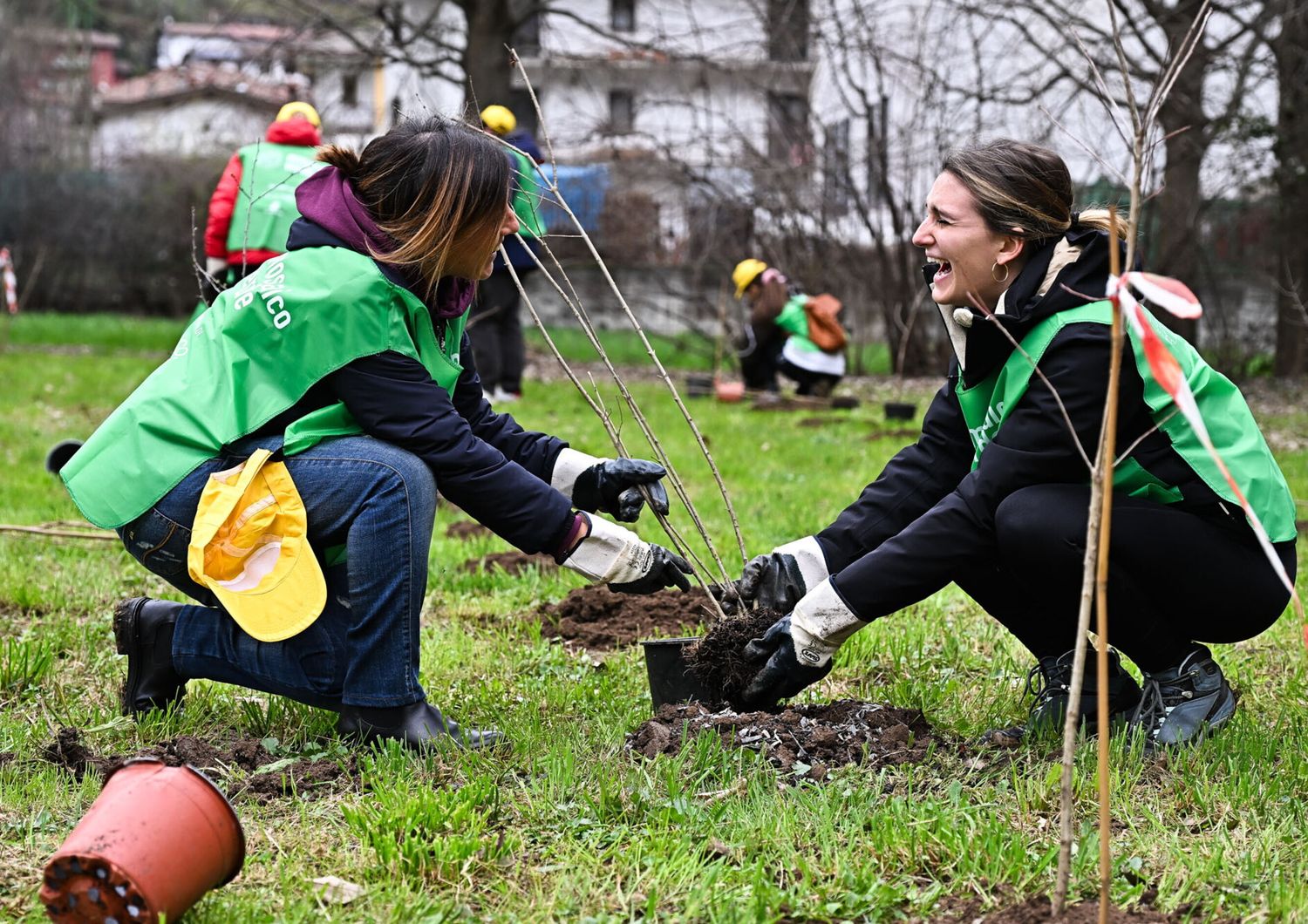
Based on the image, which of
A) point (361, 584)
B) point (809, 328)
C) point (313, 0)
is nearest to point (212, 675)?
point (361, 584)

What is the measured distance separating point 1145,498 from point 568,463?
123 centimetres

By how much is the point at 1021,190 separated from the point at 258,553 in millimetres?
1637

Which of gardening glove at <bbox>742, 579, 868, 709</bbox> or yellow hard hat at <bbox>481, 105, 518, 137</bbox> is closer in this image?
gardening glove at <bbox>742, 579, 868, 709</bbox>

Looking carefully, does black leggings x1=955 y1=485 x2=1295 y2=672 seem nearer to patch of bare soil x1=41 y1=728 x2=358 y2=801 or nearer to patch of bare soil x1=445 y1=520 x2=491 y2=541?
patch of bare soil x1=41 y1=728 x2=358 y2=801

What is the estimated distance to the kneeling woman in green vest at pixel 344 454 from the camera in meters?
2.64

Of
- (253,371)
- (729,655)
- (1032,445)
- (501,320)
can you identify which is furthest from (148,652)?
(501,320)

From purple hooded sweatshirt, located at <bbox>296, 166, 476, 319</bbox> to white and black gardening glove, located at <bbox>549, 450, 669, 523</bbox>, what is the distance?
471 mm

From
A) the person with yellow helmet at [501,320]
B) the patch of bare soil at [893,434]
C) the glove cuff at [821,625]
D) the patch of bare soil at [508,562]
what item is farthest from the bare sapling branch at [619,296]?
the person with yellow helmet at [501,320]

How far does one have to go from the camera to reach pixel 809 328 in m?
10.6

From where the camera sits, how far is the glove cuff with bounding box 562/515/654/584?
2.77 metres

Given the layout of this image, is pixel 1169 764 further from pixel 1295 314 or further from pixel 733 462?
pixel 1295 314

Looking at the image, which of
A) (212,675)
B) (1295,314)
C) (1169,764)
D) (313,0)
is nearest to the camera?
(1169,764)

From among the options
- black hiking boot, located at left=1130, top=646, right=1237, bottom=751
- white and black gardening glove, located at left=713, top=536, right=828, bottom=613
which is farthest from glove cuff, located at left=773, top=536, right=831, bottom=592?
black hiking boot, located at left=1130, top=646, right=1237, bottom=751

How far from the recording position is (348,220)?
2736mm
